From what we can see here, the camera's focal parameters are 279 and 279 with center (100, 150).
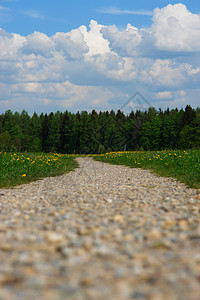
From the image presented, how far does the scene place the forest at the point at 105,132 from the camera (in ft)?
281

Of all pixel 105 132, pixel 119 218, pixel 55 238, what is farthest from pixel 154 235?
pixel 105 132

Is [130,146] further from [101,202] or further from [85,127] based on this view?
[101,202]

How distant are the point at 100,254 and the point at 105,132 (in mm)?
84781

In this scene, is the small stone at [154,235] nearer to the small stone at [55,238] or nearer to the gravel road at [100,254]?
the gravel road at [100,254]

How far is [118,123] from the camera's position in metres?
101

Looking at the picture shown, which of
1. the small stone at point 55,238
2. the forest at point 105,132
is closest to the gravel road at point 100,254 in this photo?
the small stone at point 55,238

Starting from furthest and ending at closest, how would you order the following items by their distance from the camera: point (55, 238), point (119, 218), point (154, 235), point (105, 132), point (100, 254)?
point (105, 132) < point (119, 218) < point (154, 235) < point (55, 238) < point (100, 254)

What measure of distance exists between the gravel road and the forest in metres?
71.4

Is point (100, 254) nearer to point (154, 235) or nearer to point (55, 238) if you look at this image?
point (55, 238)

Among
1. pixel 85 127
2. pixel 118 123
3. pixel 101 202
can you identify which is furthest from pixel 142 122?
pixel 101 202

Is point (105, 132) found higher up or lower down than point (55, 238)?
higher up

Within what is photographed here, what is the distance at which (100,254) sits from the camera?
416cm

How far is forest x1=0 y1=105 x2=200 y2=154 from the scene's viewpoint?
85706mm

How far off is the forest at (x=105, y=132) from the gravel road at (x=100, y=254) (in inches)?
2812
